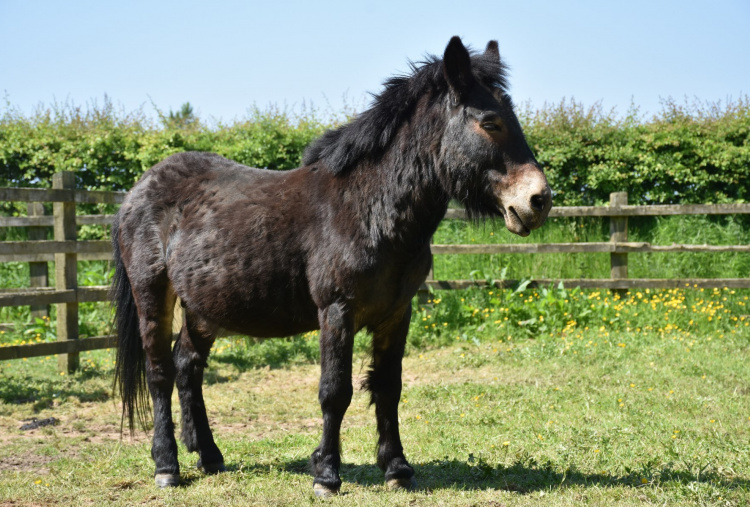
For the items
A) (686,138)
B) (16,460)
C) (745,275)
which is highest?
(686,138)

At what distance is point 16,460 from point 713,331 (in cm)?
805

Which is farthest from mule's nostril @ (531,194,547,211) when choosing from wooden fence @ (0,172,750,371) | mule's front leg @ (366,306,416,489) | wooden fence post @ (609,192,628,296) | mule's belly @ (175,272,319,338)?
wooden fence post @ (609,192,628,296)

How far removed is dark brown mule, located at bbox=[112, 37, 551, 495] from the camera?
3.88 metres

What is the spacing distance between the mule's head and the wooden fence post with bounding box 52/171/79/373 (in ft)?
19.8

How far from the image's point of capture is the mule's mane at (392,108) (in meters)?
4.01

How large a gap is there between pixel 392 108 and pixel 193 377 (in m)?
2.37

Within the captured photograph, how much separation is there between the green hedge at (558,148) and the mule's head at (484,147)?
8.25 metres

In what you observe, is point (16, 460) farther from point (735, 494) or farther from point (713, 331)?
point (713, 331)

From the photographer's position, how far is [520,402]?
634cm

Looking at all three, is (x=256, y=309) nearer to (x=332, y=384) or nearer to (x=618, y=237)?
(x=332, y=384)

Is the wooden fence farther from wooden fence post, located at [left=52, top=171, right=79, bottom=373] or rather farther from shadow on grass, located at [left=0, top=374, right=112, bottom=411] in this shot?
shadow on grass, located at [left=0, top=374, right=112, bottom=411]

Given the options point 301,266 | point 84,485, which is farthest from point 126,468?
point 301,266

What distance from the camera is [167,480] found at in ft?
14.7

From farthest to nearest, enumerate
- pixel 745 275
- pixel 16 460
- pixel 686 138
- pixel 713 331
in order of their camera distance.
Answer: pixel 686 138
pixel 745 275
pixel 713 331
pixel 16 460
